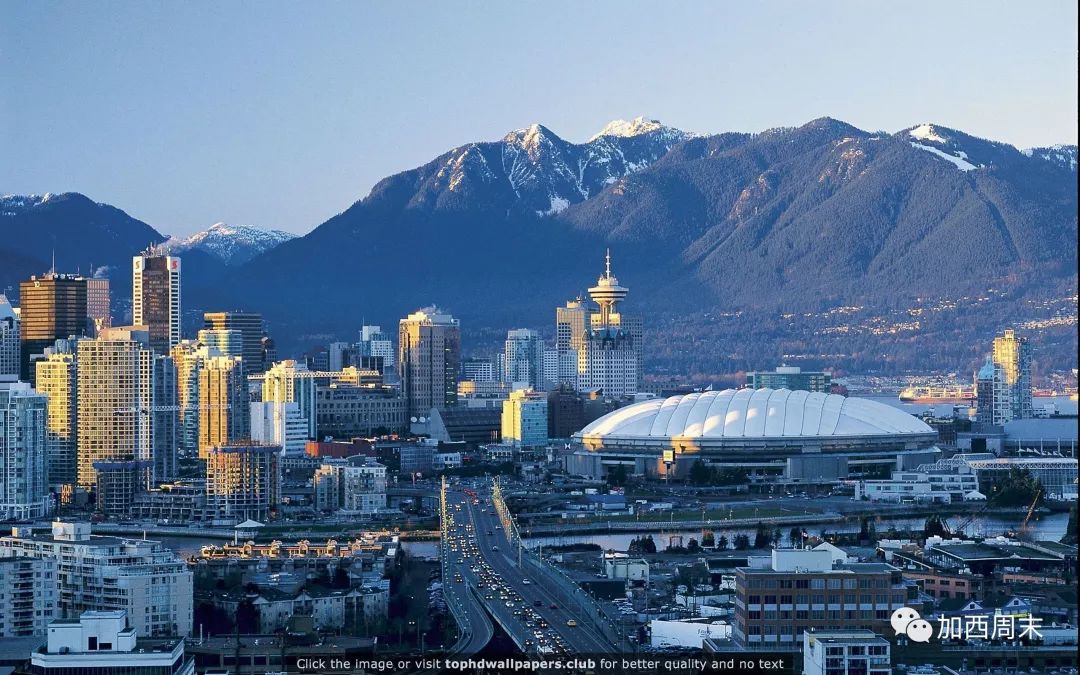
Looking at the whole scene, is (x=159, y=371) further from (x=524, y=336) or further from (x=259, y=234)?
(x=259, y=234)

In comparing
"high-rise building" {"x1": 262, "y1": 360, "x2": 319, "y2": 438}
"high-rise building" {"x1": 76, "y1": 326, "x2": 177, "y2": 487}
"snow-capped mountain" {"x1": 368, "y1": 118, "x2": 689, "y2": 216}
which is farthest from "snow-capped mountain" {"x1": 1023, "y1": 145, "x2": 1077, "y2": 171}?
"high-rise building" {"x1": 76, "y1": 326, "x2": 177, "y2": 487}

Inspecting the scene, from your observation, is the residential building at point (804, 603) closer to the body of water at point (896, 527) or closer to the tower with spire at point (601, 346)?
the body of water at point (896, 527)

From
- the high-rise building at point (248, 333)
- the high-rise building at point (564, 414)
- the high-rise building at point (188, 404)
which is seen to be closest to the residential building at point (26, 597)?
the high-rise building at point (188, 404)

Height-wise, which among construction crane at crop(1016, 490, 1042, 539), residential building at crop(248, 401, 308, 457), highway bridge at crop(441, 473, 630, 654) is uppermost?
residential building at crop(248, 401, 308, 457)

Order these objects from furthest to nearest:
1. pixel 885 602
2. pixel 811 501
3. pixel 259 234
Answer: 1. pixel 259 234
2. pixel 811 501
3. pixel 885 602

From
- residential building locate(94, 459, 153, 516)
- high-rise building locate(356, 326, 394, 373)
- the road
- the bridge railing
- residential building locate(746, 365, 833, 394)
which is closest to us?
the road

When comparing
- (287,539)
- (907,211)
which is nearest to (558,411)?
(287,539)

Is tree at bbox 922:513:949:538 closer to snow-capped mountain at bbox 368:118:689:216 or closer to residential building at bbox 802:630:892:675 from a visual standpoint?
residential building at bbox 802:630:892:675
